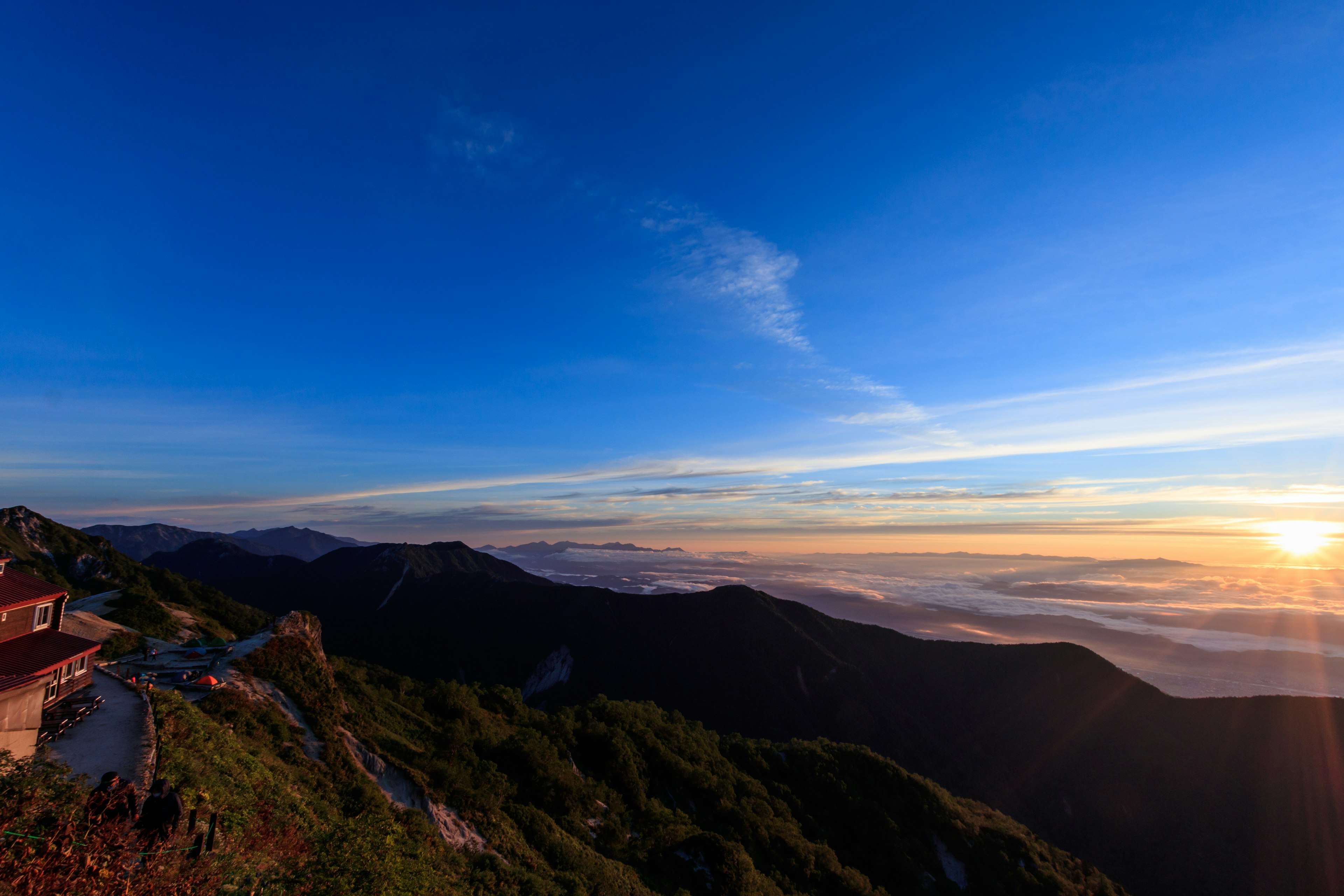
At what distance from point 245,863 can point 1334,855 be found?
119668mm

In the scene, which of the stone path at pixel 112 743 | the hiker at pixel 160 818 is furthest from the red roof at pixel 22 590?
the hiker at pixel 160 818

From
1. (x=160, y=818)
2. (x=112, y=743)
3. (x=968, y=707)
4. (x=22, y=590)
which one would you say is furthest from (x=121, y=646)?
(x=968, y=707)

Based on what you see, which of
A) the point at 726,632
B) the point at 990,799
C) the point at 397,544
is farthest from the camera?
the point at 397,544

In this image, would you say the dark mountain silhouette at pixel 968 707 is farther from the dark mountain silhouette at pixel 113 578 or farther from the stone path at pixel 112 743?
the stone path at pixel 112 743

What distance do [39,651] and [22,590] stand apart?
8.60 feet

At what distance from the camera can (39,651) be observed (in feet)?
53.4

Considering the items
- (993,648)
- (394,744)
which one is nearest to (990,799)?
(993,648)

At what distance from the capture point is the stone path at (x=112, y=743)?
47.3 ft

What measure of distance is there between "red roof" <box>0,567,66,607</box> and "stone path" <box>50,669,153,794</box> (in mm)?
4743

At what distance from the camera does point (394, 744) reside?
29.9 metres

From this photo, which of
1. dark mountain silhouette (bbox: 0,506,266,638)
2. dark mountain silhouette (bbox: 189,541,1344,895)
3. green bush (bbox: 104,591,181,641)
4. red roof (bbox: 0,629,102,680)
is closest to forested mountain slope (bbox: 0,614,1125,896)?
red roof (bbox: 0,629,102,680)

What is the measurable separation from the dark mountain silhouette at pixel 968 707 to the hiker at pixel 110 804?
8228cm

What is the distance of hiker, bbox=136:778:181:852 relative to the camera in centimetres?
942

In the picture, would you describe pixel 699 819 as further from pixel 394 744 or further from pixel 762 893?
pixel 394 744
